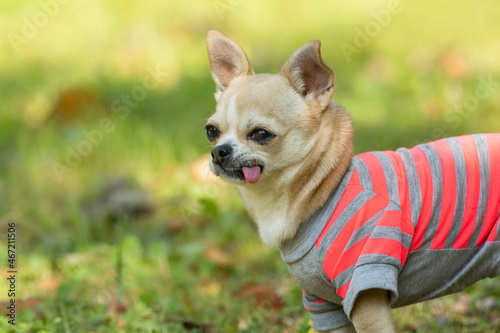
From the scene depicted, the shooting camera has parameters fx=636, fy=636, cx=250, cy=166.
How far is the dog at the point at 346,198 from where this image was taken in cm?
270

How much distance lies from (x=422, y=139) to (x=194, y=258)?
2461mm

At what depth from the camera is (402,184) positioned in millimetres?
2801

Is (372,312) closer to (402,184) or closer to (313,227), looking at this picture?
(313,227)

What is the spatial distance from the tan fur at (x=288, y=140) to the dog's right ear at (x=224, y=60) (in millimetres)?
240

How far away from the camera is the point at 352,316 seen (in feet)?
8.98

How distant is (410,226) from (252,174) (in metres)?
0.73

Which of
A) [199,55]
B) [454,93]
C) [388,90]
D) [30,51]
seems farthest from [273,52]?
[30,51]

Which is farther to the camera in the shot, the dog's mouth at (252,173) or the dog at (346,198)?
the dog's mouth at (252,173)

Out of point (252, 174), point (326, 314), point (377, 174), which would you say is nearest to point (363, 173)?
point (377, 174)

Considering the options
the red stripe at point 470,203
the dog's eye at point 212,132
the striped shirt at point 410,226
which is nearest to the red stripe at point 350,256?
the striped shirt at point 410,226

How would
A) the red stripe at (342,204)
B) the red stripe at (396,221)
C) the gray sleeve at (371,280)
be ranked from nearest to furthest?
the gray sleeve at (371,280)
the red stripe at (396,221)
the red stripe at (342,204)

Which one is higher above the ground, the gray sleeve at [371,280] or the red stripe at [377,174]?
the red stripe at [377,174]

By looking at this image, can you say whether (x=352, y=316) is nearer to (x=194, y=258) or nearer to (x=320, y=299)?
(x=320, y=299)

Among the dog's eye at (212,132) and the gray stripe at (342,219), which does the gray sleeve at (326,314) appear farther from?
the dog's eye at (212,132)
